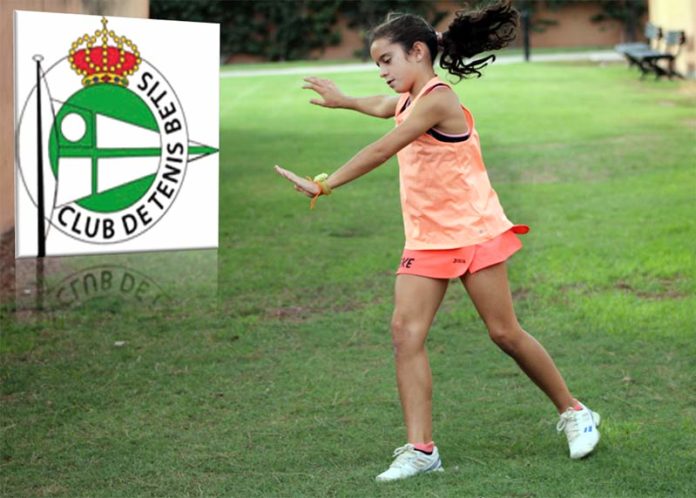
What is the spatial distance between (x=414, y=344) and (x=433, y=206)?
0.51 metres

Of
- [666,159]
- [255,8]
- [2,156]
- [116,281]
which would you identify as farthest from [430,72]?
[255,8]

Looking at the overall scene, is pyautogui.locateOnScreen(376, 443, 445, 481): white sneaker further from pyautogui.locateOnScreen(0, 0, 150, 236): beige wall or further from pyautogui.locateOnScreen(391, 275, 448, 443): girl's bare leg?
pyautogui.locateOnScreen(0, 0, 150, 236): beige wall

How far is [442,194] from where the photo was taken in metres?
4.89

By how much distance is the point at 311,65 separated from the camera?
3644cm

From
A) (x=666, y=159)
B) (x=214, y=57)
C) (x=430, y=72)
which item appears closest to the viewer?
(x=430, y=72)

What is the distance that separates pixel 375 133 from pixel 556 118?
105 inches

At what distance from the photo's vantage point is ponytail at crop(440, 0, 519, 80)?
502cm

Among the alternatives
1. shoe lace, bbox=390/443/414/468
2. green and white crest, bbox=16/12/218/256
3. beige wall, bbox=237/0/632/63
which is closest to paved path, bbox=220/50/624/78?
beige wall, bbox=237/0/632/63

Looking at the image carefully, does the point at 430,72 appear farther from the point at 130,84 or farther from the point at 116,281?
the point at 116,281

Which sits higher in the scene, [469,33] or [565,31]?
[565,31]

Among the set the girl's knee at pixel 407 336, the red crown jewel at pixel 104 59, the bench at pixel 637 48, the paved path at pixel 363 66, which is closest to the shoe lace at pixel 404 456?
the girl's knee at pixel 407 336

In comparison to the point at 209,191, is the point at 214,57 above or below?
above

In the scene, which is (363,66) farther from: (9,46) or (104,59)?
(104,59)

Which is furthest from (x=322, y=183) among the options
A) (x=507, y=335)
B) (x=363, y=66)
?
(x=363, y=66)
